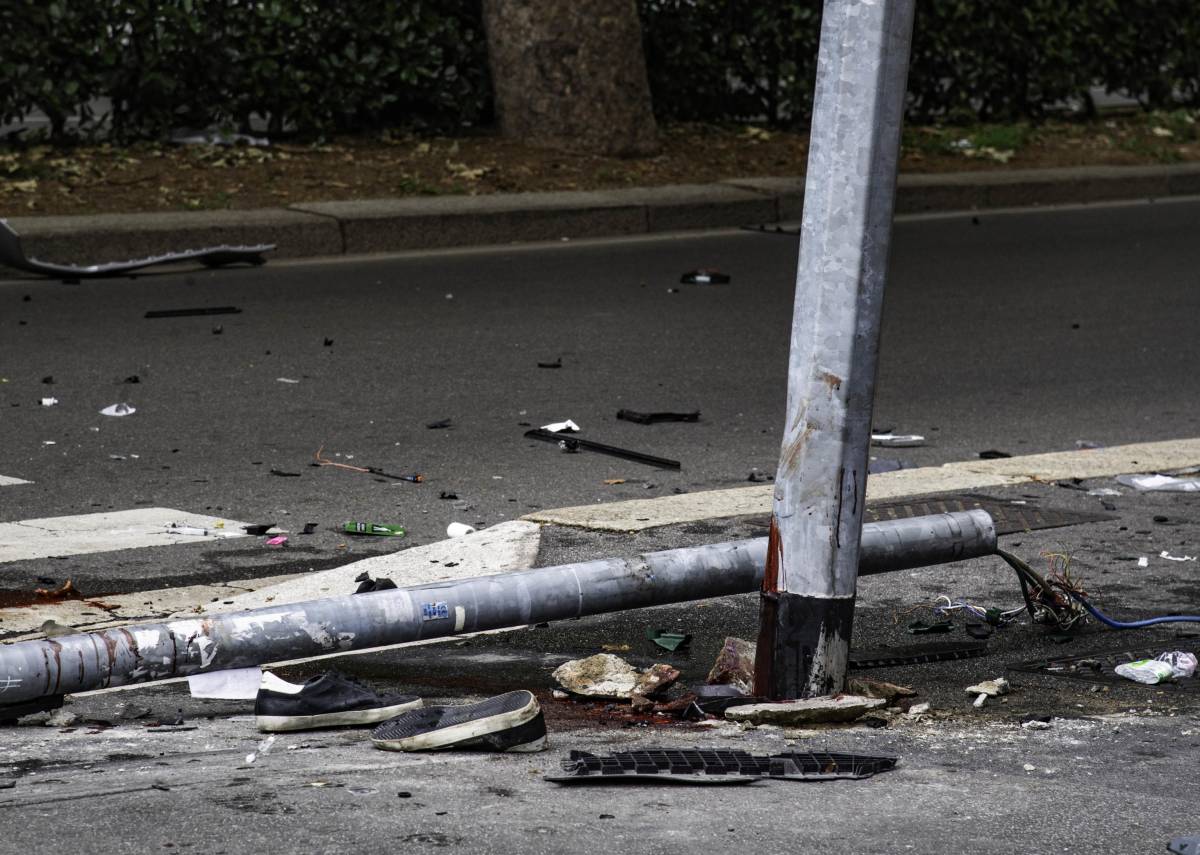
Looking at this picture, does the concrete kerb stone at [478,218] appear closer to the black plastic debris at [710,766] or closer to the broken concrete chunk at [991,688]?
the broken concrete chunk at [991,688]

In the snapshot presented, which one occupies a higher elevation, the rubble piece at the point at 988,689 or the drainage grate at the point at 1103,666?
the rubble piece at the point at 988,689

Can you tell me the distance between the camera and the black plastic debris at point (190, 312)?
9.05 meters

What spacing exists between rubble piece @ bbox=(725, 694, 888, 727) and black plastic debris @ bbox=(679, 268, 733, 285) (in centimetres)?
662

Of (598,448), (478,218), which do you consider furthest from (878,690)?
(478,218)

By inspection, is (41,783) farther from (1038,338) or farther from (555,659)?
(1038,338)

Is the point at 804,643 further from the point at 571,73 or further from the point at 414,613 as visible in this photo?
the point at 571,73

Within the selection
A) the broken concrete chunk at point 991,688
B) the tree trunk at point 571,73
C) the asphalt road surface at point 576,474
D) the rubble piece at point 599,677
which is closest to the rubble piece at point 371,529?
the asphalt road surface at point 576,474

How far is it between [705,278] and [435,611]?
256 inches

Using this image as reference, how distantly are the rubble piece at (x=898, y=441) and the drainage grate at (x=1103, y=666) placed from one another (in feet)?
8.07

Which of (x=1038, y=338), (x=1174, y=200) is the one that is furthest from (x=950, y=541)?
(x=1174, y=200)

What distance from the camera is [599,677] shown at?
4145 millimetres

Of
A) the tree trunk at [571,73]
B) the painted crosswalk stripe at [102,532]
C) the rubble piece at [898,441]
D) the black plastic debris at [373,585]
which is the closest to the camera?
the black plastic debris at [373,585]

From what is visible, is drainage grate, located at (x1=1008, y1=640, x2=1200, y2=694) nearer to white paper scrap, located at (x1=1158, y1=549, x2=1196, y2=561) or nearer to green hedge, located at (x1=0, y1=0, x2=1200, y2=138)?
white paper scrap, located at (x1=1158, y1=549, x2=1196, y2=561)

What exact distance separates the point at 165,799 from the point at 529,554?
2064mm
